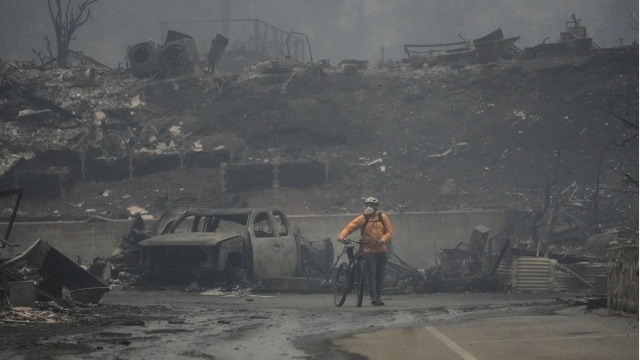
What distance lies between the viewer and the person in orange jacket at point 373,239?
16469mm

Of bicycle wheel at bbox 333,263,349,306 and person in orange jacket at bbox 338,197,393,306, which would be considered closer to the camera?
bicycle wheel at bbox 333,263,349,306

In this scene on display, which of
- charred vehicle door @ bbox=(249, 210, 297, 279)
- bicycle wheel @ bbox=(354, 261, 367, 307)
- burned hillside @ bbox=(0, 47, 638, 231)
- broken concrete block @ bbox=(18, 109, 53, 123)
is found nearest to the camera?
bicycle wheel @ bbox=(354, 261, 367, 307)

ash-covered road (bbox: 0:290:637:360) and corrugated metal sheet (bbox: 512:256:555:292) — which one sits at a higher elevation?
corrugated metal sheet (bbox: 512:256:555:292)

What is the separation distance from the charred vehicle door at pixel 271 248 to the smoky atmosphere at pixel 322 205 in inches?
1.9

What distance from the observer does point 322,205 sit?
1355 inches

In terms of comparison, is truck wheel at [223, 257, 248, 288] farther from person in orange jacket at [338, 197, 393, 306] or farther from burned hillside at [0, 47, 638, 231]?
burned hillside at [0, 47, 638, 231]

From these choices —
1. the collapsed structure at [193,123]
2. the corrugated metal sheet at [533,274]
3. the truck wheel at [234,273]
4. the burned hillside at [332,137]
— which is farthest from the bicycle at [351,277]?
the burned hillside at [332,137]

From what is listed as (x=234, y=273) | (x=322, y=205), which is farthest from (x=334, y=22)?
(x=234, y=273)

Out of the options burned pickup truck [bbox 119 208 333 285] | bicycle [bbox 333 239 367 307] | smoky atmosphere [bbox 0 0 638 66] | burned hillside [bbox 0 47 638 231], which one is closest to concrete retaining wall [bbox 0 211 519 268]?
burned hillside [bbox 0 47 638 231]

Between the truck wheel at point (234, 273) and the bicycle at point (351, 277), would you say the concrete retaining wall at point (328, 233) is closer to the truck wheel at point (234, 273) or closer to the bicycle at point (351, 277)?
the truck wheel at point (234, 273)

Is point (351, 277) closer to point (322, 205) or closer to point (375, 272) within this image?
point (375, 272)

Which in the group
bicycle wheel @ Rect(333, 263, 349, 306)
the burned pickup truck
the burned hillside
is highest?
the burned hillside

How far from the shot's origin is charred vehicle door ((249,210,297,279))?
19844 mm

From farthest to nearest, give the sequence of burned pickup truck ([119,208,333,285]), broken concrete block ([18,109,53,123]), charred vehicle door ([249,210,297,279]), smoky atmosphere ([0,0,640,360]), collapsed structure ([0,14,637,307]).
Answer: broken concrete block ([18,109,53,123]) < collapsed structure ([0,14,637,307]) < charred vehicle door ([249,210,297,279]) < burned pickup truck ([119,208,333,285]) < smoky atmosphere ([0,0,640,360])
